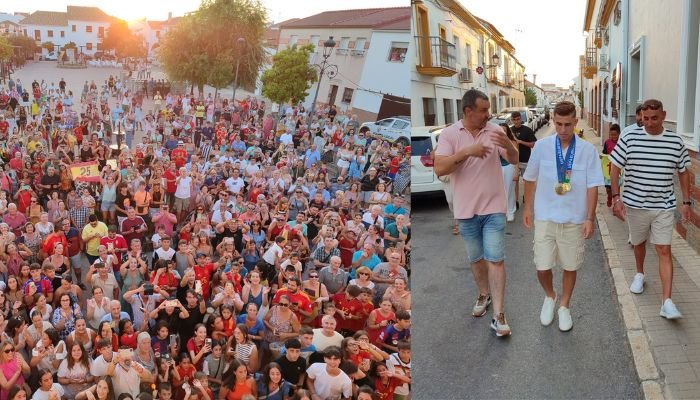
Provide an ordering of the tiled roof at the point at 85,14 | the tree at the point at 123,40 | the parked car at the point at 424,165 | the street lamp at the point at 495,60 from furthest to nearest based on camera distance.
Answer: the tree at the point at 123,40, the tiled roof at the point at 85,14, the street lamp at the point at 495,60, the parked car at the point at 424,165

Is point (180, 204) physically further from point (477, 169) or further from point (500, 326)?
point (477, 169)

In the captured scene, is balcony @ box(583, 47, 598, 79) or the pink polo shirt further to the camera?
balcony @ box(583, 47, 598, 79)

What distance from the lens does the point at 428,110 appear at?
1500 mm

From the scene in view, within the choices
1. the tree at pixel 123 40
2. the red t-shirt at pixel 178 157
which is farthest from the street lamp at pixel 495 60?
the red t-shirt at pixel 178 157

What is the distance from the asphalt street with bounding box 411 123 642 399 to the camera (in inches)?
66.2

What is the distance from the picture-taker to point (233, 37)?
3881 mm

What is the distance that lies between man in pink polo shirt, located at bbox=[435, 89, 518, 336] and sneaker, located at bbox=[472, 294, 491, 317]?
299 mm

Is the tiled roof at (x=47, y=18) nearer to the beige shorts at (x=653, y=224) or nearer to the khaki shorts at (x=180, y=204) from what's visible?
the khaki shorts at (x=180, y=204)

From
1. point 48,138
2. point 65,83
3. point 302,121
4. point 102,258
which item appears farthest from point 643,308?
point 48,138

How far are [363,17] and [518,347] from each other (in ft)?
3.53

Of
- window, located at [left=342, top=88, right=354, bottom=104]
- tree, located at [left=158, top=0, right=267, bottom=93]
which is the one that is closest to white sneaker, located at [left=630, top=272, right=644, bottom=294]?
window, located at [left=342, top=88, right=354, bottom=104]

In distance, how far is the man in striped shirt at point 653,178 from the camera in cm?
208

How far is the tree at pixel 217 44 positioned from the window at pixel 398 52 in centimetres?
144

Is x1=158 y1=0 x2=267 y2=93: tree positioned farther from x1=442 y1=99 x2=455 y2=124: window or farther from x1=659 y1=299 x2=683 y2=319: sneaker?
x1=659 y1=299 x2=683 y2=319: sneaker
